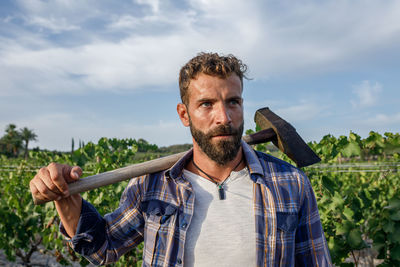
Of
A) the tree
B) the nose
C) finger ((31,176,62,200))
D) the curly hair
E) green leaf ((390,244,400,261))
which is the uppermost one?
the tree

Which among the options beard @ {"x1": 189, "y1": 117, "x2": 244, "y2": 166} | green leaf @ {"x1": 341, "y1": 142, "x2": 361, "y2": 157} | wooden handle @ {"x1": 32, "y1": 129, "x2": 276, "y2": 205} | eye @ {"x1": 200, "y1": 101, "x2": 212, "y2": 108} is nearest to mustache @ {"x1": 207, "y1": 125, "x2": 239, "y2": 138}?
beard @ {"x1": 189, "y1": 117, "x2": 244, "y2": 166}

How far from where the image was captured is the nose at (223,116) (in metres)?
1.96

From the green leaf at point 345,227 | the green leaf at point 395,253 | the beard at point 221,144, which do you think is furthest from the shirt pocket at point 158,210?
the green leaf at point 395,253

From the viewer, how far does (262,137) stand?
2609mm

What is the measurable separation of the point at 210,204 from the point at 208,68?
0.77 m

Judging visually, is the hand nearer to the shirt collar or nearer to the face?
the shirt collar

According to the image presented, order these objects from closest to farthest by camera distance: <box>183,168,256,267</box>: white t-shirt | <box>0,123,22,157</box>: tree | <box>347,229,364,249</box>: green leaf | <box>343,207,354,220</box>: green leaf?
<box>183,168,256,267</box>: white t-shirt
<box>347,229,364,249</box>: green leaf
<box>343,207,354,220</box>: green leaf
<box>0,123,22,157</box>: tree

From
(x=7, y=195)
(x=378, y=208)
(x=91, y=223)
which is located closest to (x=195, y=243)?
(x=91, y=223)

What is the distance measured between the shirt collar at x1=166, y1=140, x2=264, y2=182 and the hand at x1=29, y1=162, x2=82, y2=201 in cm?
54

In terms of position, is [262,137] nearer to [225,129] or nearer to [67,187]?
[225,129]

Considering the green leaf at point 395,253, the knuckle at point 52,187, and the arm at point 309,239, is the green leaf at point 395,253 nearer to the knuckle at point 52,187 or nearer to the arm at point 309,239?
the arm at point 309,239

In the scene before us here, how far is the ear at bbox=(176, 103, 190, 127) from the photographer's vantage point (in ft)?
7.41

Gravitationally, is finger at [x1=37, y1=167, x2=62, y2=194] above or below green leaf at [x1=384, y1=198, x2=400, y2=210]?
above

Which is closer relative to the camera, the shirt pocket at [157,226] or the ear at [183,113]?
the shirt pocket at [157,226]
